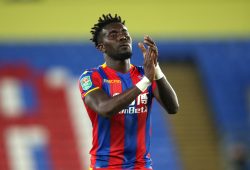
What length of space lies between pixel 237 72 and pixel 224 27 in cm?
121

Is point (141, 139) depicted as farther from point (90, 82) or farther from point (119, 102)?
point (90, 82)

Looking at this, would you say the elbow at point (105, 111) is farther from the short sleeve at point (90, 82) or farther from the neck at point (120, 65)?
the neck at point (120, 65)

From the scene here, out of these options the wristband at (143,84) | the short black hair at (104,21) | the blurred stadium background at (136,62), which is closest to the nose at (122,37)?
the short black hair at (104,21)

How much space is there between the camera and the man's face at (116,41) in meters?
5.46

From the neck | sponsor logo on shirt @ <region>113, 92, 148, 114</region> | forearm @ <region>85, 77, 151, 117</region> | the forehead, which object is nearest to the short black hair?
the forehead

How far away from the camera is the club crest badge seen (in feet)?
18.0

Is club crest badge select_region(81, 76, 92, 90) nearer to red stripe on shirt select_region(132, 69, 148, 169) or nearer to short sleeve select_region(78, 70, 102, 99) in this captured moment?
short sleeve select_region(78, 70, 102, 99)

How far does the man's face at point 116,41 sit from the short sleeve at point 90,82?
212mm

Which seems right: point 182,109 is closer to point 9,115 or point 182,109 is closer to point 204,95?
point 204,95

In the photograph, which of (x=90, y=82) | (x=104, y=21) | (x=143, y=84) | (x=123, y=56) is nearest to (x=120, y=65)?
(x=123, y=56)

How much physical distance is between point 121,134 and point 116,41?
76cm

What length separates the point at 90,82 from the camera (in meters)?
5.50

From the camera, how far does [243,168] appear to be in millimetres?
12273

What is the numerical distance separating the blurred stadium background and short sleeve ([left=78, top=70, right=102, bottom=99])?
7.25 meters
